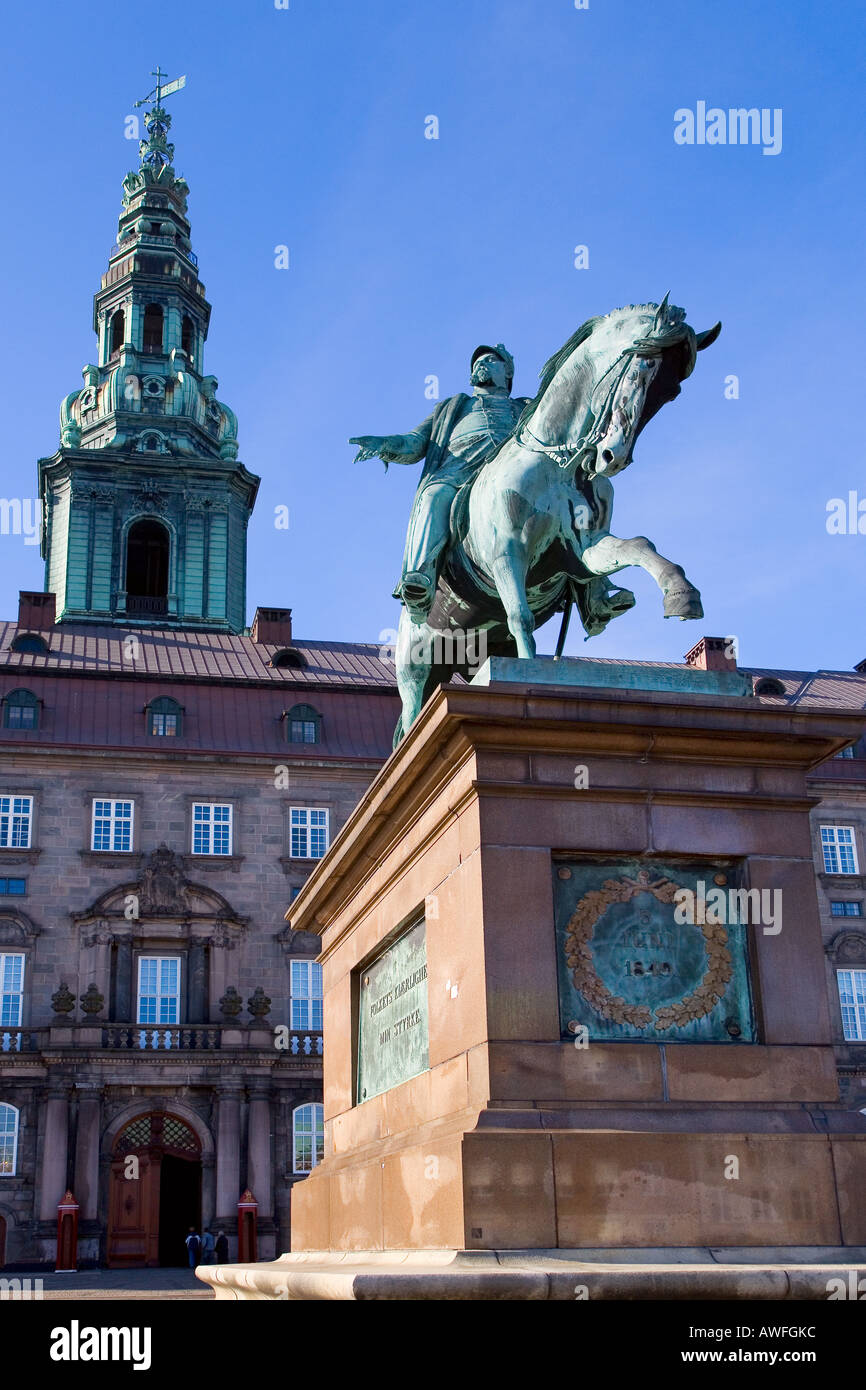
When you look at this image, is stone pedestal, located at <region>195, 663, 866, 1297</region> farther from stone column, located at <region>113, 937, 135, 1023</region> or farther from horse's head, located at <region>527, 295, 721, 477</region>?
stone column, located at <region>113, 937, 135, 1023</region>

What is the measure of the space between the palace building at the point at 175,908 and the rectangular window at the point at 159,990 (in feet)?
0.19

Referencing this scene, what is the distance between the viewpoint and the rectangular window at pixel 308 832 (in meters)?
42.9

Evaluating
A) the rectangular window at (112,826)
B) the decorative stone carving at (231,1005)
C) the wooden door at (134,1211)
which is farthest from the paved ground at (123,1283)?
the rectangular window at (112,826)

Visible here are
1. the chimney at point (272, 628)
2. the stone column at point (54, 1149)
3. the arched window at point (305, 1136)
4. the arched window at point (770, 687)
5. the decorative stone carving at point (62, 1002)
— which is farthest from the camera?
the chimney at point (272, 628)

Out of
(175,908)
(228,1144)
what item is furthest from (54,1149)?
(175,908)

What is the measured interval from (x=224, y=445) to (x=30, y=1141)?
30.1 m

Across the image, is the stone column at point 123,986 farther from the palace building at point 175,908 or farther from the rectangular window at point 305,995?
the rectangular window at point 305,995

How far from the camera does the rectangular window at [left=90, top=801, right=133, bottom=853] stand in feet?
137

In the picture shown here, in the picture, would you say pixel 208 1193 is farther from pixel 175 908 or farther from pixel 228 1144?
pixel 175 908

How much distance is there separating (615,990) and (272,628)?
43422 mm

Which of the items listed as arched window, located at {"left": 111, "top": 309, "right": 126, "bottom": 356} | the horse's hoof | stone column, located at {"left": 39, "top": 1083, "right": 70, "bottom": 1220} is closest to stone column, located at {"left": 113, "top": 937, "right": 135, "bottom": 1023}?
stone column, located at {"left": 39, "top": 1083, "right": 70, "bottom": 1220}

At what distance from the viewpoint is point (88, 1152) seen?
38.0 m

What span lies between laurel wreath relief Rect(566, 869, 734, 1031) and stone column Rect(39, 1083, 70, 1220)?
33.2 meters
